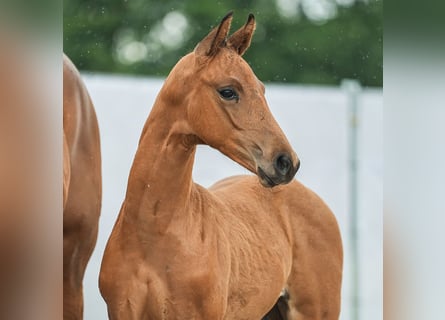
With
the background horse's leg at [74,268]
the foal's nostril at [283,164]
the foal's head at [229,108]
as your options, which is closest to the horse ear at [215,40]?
the foal's head at [229,108]

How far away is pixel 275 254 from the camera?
171cm

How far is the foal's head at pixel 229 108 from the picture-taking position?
1480 millimetres

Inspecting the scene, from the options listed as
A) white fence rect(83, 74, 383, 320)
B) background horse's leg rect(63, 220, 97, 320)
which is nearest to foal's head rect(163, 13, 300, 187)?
white fence rect(83, 74, 383, 320)

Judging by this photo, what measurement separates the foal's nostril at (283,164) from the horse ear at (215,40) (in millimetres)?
234

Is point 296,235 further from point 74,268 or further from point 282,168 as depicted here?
point 74,268

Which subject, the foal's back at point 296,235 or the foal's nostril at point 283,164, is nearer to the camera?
the foal's nostril at point 283,164

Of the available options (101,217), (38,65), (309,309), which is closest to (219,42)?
(38,65)

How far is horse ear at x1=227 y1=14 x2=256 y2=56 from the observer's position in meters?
1.54

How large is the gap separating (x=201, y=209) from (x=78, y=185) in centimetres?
32

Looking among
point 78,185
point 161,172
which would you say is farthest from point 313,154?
point 78,185

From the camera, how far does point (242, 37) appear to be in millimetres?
1548

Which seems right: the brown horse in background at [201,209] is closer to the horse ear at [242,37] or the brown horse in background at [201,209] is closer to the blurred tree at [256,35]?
the horse ear at [242,37]

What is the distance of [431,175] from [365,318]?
0.36 meters

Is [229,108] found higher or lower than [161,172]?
higher
